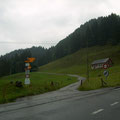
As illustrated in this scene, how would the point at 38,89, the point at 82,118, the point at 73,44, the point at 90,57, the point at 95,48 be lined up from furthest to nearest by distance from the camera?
the point at 73,44 → the point at 95,48 → the point at 90,57 → the point at 38,89 → the point at 82,118

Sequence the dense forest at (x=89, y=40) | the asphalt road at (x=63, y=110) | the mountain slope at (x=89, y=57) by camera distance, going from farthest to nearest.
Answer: the dense forest at (x=89, y=40) < the mountain slope at (x=89, y=57) < the asphalt road at (x=63, y=110)

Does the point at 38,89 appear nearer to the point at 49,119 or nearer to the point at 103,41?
the point at 49,119

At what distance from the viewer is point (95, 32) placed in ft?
399

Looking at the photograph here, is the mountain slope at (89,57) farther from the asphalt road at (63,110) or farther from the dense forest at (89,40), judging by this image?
the asphalt road at (63,110)

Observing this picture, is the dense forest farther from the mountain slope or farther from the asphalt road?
the asphalt road

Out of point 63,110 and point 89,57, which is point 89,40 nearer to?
point 89,57

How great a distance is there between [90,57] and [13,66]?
53923mm

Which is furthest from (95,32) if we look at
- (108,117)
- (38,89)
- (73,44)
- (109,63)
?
(108,117)

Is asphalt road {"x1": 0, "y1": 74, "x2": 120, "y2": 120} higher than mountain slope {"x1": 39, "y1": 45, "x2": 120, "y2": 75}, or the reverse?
mountain slope {"x1": 39, "y1": 45, "x2": 120, "y2": 75}

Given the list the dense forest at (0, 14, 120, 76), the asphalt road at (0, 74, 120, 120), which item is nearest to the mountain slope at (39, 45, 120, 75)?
the dense forest at (0, 14, 120, 76)

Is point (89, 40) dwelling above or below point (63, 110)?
above

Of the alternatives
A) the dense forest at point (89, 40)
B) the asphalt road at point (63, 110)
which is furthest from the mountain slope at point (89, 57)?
the asphalt road at point (63, 110)

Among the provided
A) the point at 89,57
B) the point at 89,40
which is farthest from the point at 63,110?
the point at 89,40

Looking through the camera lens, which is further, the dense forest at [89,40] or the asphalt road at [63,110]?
the dense forest at [89,40]
